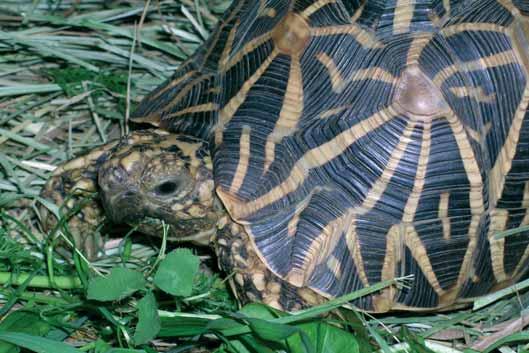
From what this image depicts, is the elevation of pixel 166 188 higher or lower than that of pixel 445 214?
lower

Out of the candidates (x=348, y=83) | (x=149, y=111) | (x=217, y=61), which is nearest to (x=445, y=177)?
(x=348, y=83)

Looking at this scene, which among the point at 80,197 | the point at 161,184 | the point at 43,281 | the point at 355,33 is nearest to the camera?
the point at 355,33

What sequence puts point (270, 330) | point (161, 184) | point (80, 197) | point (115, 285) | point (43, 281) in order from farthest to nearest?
point (80, 197), point (43, 281), point (161, 184), point (115, 285), point (270, 330)

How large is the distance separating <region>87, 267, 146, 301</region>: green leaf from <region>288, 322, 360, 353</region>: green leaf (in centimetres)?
58

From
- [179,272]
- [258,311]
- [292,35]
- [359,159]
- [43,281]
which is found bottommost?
[43,281]

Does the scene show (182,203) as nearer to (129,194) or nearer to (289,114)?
(129,194)

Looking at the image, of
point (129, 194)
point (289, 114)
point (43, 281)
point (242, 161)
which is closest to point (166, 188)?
point (129, 194)

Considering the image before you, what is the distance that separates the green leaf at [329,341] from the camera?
270cm

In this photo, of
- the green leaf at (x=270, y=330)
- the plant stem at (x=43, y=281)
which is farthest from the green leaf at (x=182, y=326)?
the plant stem at (x=43, y=281)

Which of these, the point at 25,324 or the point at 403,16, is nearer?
the point at 403,16

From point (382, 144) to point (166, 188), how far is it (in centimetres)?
83

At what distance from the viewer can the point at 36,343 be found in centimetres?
258

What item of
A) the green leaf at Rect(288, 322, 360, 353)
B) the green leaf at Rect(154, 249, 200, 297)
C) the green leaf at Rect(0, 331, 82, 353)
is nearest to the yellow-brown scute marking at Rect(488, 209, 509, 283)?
the green leaf at Rect(288, 322, 360, 353)

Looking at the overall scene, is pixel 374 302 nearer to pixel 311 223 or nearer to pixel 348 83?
pixel 311 223
